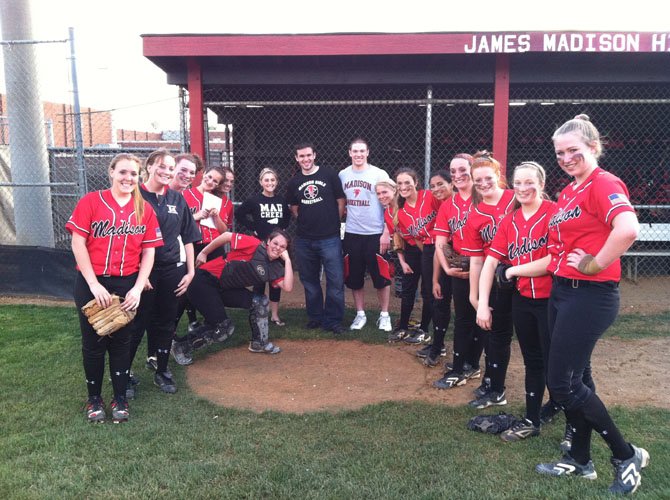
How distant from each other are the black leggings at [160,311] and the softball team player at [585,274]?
2.50 metres

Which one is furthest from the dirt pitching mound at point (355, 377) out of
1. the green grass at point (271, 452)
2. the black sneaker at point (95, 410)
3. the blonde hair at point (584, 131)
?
the blonde hair at point (584, 131)

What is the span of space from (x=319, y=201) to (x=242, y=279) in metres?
1.15

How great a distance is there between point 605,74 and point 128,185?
233 inches

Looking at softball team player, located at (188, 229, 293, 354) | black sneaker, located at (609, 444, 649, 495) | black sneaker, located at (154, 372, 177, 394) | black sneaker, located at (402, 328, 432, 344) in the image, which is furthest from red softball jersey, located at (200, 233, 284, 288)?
black sneaker, located at (609, 444, 649, 495)

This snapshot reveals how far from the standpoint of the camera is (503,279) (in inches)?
124

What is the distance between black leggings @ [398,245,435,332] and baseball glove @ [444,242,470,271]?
0.61 m

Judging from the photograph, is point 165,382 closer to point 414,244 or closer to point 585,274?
point 414,244

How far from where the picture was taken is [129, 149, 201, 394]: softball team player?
3758 mm

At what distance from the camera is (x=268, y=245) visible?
4777 millimetres

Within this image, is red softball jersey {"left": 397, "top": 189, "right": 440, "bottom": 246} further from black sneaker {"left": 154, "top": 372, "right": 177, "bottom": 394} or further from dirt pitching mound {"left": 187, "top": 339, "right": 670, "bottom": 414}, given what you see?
black sneaker {"left": 154, "top": 372, "right": 177, "bottom": 394}

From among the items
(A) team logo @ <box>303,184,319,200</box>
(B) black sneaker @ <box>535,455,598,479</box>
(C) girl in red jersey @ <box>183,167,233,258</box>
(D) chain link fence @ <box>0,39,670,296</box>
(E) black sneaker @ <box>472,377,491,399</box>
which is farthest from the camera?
(D) chain link fence @ <box>0,39,670,296</box>

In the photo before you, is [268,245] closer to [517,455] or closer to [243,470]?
[243,470]

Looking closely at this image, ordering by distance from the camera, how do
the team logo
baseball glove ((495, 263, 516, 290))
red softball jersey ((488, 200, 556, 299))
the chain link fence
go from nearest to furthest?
red softball jersey ((488, 200, 556, 299))
baseball glove ((495, 263, 516, 290))
the team logo
the chain link fence

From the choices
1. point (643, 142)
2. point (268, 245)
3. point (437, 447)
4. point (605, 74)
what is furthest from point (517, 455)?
point (643, 142)
